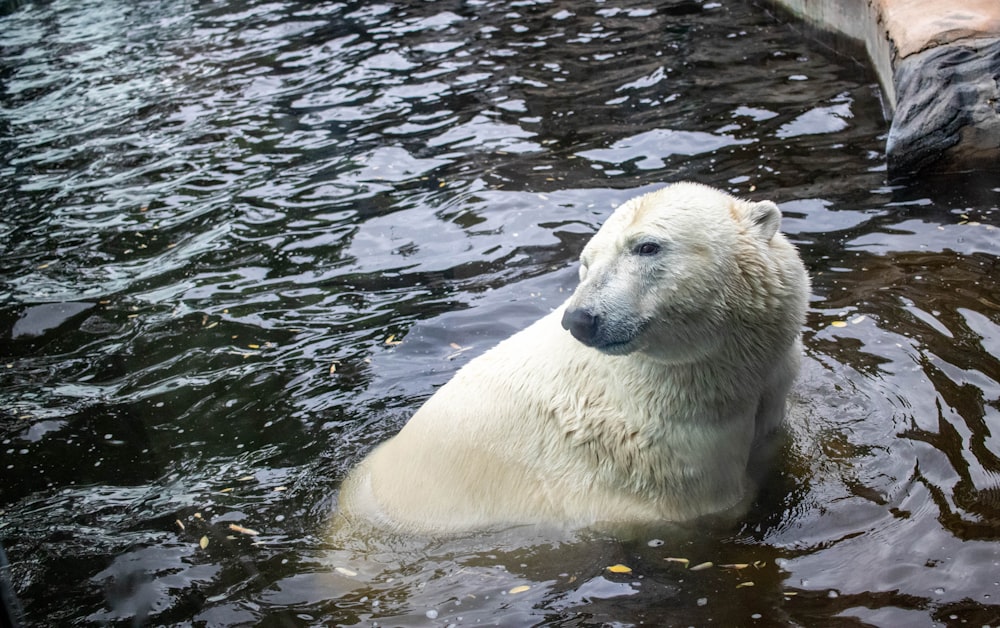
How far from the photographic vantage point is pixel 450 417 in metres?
4.54

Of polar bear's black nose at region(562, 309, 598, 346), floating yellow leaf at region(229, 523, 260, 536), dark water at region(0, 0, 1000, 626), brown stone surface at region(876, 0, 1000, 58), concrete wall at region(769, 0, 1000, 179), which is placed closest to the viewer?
polar bear's black nose at region(562, 309, 598, 346)

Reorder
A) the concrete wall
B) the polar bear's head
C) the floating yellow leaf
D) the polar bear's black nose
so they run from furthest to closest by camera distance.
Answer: the concrete wall, the floating yellow leaf, the polar bear's head, the polar bear's black nose

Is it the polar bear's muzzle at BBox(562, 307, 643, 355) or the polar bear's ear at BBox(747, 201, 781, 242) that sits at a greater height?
the polar bear's ear at BBox(747, 201, 781, 242)

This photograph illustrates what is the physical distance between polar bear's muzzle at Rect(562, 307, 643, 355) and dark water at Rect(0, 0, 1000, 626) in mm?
962

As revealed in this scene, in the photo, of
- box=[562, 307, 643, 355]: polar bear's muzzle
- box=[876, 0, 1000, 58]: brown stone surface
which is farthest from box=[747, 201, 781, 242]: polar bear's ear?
box=[876, 0, 1000, 58]: brown stone surface

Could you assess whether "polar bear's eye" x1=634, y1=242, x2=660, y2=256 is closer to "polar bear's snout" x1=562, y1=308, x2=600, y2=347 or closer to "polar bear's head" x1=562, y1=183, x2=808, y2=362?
"polar bear's head" x1=562, y1=183, x2=808, y2=362

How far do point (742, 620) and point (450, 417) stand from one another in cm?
165

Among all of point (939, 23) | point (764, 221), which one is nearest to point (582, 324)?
point (764, 221)

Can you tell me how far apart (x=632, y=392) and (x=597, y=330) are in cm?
50

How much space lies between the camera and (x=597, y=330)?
3826 mm

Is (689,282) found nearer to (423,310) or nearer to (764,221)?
(764,221)

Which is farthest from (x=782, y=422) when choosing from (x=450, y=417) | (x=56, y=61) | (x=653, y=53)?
(x=56, y=61)

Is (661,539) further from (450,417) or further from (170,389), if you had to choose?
(170,389)

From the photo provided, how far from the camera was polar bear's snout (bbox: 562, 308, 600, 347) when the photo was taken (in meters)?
3.81
